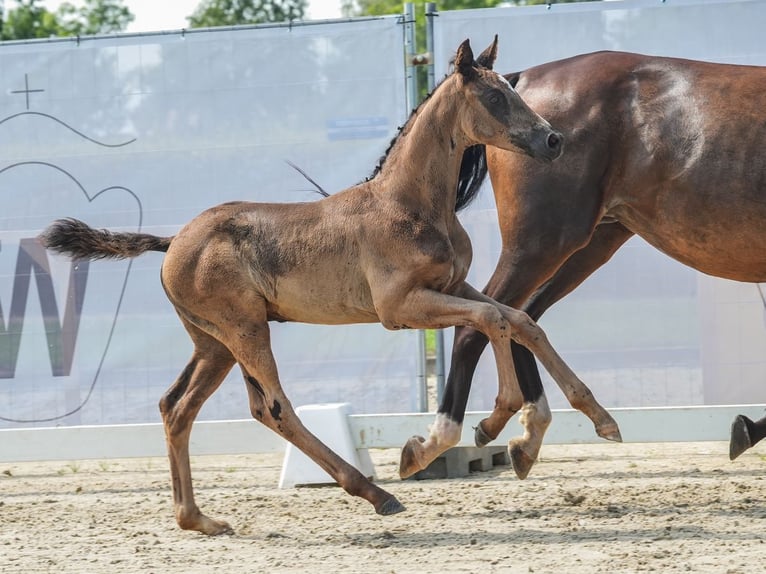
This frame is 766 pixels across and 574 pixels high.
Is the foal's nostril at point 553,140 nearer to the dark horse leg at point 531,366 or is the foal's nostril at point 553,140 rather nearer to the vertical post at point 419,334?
the dark horse leg at point 531,366

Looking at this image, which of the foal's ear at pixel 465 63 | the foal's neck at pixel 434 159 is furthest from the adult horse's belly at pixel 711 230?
the foal's ear at pixel 465 63

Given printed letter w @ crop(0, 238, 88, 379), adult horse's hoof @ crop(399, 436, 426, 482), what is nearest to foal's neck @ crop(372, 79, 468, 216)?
adult horse's hoof @ crop(399, 436, 426, 482)

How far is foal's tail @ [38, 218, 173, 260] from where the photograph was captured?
5.38 meters

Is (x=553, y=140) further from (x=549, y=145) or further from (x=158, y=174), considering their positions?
(x=158, y=174)

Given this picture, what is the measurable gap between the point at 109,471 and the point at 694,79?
14.2 feet

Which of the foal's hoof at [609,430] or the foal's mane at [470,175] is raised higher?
the foal's mane at [470,175]

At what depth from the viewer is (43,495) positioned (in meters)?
6.62

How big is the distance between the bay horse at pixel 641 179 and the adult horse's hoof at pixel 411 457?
1.53ft

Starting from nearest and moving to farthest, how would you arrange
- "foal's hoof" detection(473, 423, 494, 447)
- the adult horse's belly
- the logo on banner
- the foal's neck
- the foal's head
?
1. the foal's head
2. the foal's neck
3. "foal's hoof" detection(473, 423, 494, 447)
4. the adult horse's belly
5. the logo on banner

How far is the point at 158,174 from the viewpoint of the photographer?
7215 mm

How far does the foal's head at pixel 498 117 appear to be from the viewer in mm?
4828

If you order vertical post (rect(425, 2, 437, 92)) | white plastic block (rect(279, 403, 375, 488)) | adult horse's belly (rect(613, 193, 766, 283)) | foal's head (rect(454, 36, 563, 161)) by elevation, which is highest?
vertical post (rect(425, 2, 437, 92))

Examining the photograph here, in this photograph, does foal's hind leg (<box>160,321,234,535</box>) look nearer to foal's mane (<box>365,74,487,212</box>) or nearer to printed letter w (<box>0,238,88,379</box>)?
foal's mane (<box>365,74,487,212</box>)

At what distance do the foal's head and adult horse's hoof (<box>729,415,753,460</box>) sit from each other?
1.96 metres
